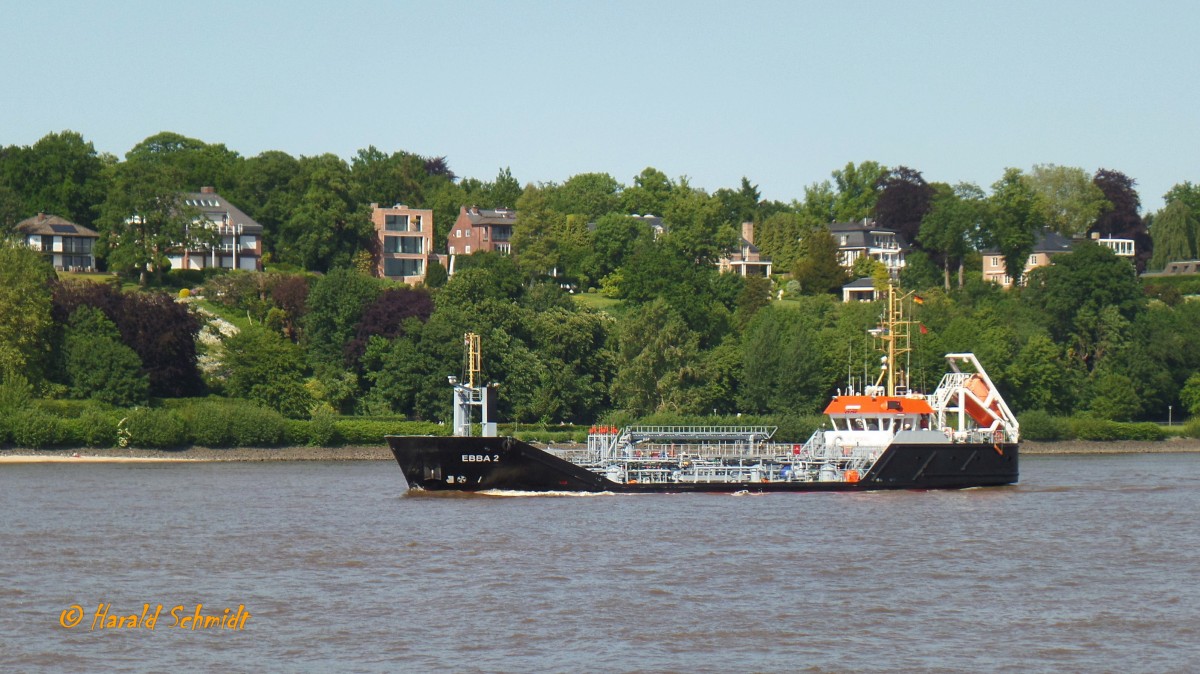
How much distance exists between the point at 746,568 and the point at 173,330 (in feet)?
215

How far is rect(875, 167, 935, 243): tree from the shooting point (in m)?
172

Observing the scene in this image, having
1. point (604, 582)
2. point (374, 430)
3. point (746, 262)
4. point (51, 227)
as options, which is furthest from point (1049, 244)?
point (604, 582)

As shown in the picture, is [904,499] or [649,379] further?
[649,379]

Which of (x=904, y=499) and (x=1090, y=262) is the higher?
(x=1090, y=262)

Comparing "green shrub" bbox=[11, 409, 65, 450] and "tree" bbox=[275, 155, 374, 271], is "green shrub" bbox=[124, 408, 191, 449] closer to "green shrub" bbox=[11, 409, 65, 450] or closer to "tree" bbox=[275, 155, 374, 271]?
"green shrub" bbox=[11, 409, 65, 450]

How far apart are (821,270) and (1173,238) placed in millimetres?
55973

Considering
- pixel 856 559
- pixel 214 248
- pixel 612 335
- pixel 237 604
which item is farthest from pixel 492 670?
pixel 214 248

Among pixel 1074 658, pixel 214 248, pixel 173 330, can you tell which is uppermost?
pixel 214 248

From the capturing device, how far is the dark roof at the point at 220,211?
144m

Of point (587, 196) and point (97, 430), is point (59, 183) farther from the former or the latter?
point (97, 430)

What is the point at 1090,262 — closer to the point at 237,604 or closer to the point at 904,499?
the point at 904,499

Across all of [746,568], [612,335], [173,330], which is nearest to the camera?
[746,568]

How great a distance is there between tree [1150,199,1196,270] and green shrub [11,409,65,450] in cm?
13639

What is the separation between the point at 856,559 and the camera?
43.7 metres
